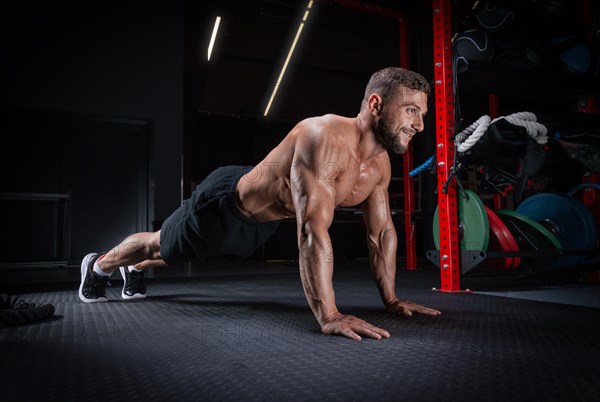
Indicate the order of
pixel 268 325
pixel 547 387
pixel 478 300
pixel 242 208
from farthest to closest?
pixel 478 300 → pixel 242 208 → pixel 268 325 → pixel 547 387

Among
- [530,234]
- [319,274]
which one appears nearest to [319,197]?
[319,274]

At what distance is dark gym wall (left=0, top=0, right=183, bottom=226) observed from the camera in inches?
170

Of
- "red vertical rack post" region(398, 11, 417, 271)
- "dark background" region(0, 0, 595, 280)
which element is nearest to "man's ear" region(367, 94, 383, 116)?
"dark background" region(0, 0, 595, 280)

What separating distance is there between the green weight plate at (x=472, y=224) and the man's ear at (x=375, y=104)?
1.42 metres

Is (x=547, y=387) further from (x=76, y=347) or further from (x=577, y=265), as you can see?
(x=577, y=265)

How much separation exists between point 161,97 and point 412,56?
504 cm

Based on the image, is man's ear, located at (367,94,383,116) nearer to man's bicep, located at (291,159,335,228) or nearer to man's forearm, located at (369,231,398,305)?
man's bicep, located at (291,159,335,228)

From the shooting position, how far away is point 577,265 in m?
3.28

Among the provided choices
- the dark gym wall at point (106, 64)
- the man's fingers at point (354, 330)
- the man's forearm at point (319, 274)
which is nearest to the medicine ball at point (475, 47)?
the man's forearm at point (319, 274)

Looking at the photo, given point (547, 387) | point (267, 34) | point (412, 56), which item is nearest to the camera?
point (547, 387)

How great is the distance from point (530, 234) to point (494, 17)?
1630mm

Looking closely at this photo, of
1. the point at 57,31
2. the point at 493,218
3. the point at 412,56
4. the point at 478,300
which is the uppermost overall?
the point at 412,56

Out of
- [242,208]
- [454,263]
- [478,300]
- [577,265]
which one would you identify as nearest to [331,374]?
[242,208]

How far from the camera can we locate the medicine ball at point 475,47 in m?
2.98
